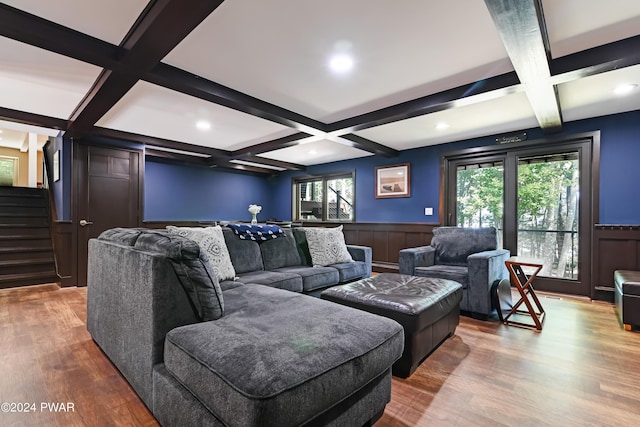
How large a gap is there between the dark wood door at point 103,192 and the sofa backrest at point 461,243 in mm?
4690

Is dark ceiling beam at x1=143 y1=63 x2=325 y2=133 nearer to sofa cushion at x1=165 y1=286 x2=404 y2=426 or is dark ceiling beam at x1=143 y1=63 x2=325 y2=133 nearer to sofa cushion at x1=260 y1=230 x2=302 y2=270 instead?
sofa cushion at x1=260 y1=230 x2=302 y2=270

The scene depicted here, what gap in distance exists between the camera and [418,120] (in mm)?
3805

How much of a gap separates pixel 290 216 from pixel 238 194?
140 cm

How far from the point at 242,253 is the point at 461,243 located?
2560 mm

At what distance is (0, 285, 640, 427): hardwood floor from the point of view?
1.48 m

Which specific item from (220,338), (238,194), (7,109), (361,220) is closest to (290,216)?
(238,194)

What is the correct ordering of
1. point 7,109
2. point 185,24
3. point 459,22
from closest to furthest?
point 185,24 < point 459,22 < point 7,109

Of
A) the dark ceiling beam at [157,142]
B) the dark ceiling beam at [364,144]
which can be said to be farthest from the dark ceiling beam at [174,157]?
the dark ceiling beam at [364,144]

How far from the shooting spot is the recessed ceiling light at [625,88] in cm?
281

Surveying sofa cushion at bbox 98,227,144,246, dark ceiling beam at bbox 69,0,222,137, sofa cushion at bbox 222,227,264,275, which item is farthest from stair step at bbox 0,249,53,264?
sofa cushion at bbox 222,227,264,275

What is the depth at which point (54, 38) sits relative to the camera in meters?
1.95

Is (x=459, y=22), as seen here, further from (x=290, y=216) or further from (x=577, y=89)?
(x=290, y=216)

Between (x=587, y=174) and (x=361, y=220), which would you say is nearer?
(x=587, y=174)

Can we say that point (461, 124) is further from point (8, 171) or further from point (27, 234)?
point (8, 171)
